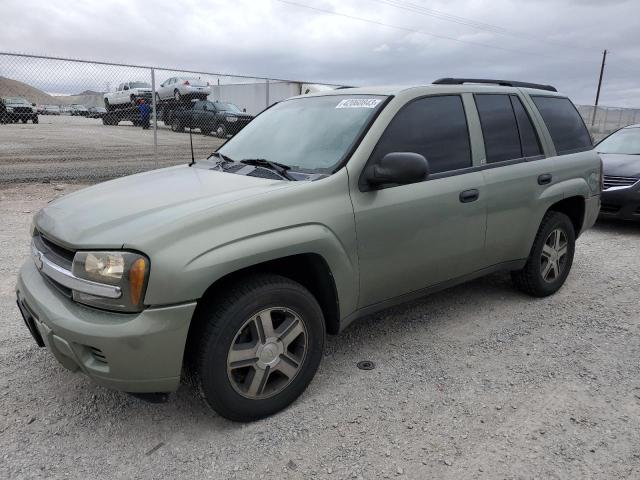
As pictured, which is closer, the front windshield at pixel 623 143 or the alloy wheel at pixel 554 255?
the alloy wheel at pixel 554 255

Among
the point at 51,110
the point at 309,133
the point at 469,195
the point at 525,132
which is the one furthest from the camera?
the point at 51,110

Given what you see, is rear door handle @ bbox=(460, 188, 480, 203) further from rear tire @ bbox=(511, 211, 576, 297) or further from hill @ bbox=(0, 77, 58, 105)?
hill @ bbox=(0, 77, 58, 105)

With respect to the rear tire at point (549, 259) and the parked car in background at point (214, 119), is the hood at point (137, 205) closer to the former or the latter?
the rear tire at point (549, 259)

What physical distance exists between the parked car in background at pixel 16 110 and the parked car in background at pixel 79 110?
81 cm

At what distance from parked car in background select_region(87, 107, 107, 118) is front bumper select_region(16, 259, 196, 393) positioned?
10.7 metres

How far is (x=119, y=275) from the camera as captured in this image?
2.24 meters

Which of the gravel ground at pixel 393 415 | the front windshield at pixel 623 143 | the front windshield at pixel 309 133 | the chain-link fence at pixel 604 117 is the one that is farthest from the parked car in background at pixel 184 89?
the chain-link fence at pixel 604 117

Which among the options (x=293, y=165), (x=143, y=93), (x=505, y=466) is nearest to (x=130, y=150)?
(x=143, y=93)

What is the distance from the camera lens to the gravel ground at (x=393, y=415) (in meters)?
2.39

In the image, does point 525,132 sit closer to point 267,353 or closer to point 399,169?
point 399,169

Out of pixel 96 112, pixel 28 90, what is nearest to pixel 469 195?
pixel 28 90

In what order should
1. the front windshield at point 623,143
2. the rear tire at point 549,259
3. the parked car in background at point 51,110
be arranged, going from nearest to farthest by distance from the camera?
the rear tire at point 549,259 < the front windshield at point 623,143 < the parked car in background at point 51,110

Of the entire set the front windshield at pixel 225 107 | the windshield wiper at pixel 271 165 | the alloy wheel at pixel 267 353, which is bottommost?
the alloy wheel at pixel 267 353

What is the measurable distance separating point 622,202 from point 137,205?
6.89 m
